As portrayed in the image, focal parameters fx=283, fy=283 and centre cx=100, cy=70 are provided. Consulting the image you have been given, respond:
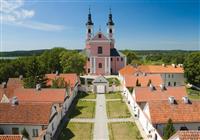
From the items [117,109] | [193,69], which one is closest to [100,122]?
[117,109]

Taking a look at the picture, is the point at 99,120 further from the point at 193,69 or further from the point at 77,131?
the point at 193,69

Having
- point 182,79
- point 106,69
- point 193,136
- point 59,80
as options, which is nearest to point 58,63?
point 106,69

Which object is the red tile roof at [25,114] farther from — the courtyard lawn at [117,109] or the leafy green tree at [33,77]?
the leafy green tree at [33,77]

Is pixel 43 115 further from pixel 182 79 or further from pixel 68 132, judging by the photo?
pixel 182 79

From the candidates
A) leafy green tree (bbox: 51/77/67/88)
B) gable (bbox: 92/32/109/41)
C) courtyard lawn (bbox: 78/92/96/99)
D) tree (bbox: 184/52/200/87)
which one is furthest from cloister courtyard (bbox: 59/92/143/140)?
gable (bbox: 92/32/109/41)

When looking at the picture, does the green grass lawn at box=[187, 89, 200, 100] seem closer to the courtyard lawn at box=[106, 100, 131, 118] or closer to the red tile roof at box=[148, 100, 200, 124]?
the courtyard lawn at box=[106, 100, 131, 118]
